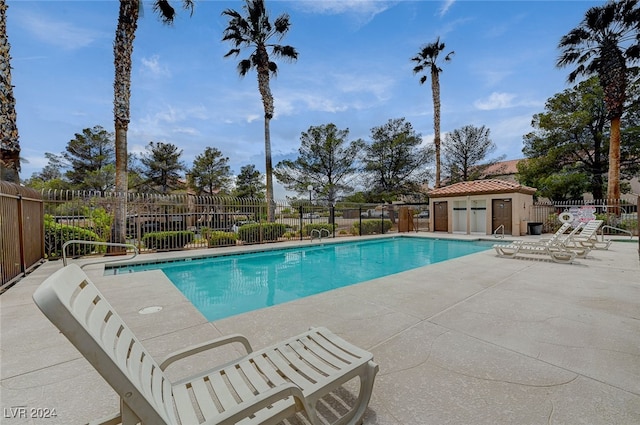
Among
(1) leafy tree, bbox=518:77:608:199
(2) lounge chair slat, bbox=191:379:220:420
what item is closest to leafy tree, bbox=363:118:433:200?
(1) leafy tree, bbox=518:77:608:199

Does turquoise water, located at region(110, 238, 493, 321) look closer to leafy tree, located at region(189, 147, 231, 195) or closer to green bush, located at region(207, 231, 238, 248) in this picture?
green bush, located at region(207, 231, 238, 248)

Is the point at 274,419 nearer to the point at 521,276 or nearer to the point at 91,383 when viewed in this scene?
the point at 91,383

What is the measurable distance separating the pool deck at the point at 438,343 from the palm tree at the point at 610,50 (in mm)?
14954

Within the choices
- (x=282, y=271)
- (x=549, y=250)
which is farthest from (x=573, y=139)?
(x=282, y=271)

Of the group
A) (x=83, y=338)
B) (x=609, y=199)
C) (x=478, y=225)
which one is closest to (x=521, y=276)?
(x=83, y=338)

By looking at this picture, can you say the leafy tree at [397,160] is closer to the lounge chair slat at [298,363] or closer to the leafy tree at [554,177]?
the leafy tree at [554,177]

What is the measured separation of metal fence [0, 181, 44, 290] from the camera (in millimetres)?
5055

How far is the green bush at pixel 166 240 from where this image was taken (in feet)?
33.9

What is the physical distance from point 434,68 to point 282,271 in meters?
20.7

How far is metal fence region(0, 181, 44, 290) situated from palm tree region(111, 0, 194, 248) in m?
2.28

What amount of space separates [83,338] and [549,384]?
295cm

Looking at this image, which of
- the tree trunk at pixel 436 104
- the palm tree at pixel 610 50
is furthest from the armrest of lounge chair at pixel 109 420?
the tree trunk at pixel 436 104

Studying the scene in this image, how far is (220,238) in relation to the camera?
1167cm

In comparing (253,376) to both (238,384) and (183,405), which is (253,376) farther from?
(183,405)
